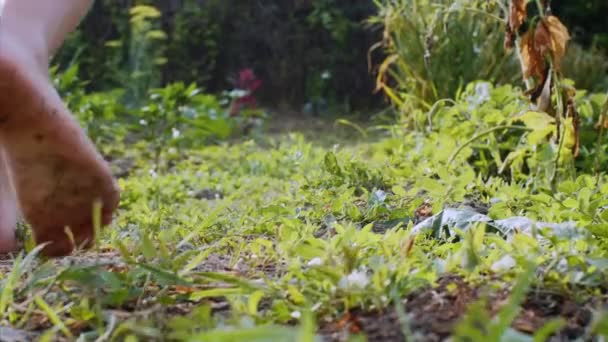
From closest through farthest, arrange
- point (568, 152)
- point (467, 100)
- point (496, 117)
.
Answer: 1. point (568, 152)
2. point (496, 117)
3. point (467, 100)

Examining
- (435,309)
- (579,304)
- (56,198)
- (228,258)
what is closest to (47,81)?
(56,198)

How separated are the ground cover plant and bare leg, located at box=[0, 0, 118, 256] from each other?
0.08m

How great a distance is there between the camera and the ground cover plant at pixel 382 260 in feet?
2.75

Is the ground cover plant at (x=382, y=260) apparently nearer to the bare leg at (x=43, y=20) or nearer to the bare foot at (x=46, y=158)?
the bare foot at (x=46, y=158)

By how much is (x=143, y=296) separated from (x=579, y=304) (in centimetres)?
51

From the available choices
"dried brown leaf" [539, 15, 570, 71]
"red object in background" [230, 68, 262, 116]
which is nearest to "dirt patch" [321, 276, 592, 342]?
"dried brown leaf" [539, 15, 570, 71]

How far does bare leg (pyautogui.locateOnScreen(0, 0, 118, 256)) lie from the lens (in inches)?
49.2

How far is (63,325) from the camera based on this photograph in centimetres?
86

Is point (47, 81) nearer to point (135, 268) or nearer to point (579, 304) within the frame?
point (135, 268)

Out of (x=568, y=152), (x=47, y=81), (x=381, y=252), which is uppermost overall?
(x=47, y=81)

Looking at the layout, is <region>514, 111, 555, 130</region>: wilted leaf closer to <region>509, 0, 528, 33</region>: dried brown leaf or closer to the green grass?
<region>509, 0, 528, 33</region>: dried brown leaf

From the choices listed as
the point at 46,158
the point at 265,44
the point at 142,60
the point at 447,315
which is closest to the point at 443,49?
the point at 46,158

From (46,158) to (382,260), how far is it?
0.62 m

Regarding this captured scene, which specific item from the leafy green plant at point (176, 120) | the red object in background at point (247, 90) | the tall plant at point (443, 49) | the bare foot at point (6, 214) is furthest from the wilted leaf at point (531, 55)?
the red object in background at point (247, 90)
